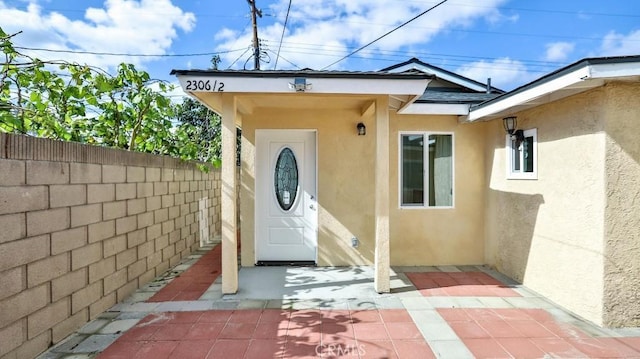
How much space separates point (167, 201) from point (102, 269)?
7.86ft

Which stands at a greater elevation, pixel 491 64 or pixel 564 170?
pixel 491 64

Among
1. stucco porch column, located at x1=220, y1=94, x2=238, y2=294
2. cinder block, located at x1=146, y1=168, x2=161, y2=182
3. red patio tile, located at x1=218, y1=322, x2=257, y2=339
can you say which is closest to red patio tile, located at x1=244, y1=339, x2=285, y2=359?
red patio tile, located at x1=218, y1=322, x2=257, y2=339

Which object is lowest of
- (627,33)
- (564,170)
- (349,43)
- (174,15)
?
(564,170)

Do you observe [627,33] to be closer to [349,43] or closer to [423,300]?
[349,43]

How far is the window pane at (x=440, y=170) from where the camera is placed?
23.3 feet

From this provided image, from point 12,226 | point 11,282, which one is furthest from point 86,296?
point 12,226

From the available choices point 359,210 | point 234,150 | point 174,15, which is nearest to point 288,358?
point 234,150

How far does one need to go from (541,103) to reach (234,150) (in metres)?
5.13

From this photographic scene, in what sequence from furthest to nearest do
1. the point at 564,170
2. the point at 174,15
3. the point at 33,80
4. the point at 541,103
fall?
the point at 174,15 < the point at 541,103 < the point at 564,170 < the point at 33,80

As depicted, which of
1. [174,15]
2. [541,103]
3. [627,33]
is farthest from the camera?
[627,33]

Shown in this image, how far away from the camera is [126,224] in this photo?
209 inches

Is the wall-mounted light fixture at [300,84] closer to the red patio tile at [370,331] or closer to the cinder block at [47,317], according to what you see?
the red patio tile at [370,331]

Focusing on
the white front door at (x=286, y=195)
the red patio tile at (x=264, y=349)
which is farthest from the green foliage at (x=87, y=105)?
the red patio tile at (x=264, y=349)

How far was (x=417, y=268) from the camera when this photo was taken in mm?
6910
